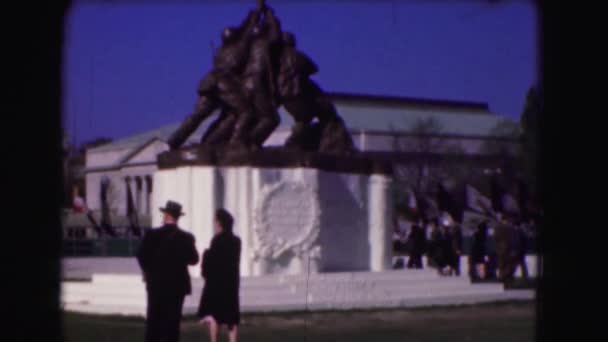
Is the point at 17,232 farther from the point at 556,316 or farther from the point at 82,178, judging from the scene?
the point at 82,178

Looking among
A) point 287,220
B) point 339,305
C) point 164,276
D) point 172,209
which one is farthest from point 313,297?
point 164,276

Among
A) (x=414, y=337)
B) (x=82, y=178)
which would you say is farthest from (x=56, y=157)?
(x=82, y=178)

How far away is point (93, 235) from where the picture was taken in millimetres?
62219

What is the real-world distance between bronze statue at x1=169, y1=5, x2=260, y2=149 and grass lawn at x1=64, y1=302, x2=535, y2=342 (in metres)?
4.60

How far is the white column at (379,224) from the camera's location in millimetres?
21844

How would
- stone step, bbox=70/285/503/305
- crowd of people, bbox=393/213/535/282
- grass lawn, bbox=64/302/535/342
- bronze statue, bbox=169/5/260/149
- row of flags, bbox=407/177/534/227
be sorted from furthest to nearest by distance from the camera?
row of flags, bbox=407/177/534/227 → crowd of people, bbox=393/213/535/282 → bronze statue, bbox=169/5/260/149 → stone step, bbox=70/285/503/305 → grass lawn, bbox=64/302/535/342

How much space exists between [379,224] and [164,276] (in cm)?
1199

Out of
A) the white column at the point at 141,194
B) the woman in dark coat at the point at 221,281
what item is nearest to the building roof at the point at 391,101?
the white column at the point at 141,194

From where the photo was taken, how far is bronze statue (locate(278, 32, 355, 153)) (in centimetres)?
2105

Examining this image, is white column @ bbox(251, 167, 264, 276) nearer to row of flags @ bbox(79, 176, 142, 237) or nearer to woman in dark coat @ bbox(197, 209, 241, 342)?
woman in dark coat @ bbox(197, 209, 241, 342)

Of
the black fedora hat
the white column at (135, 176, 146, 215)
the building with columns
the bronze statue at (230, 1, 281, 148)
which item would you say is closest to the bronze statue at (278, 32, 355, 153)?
the bronze statue at (230, 1, 281, 148)

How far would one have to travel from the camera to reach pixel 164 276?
33.6 feet

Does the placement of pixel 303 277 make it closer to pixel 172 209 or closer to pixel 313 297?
pixel 313 297

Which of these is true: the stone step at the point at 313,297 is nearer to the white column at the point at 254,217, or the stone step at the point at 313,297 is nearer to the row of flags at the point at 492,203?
the white column at the point at 254,217
